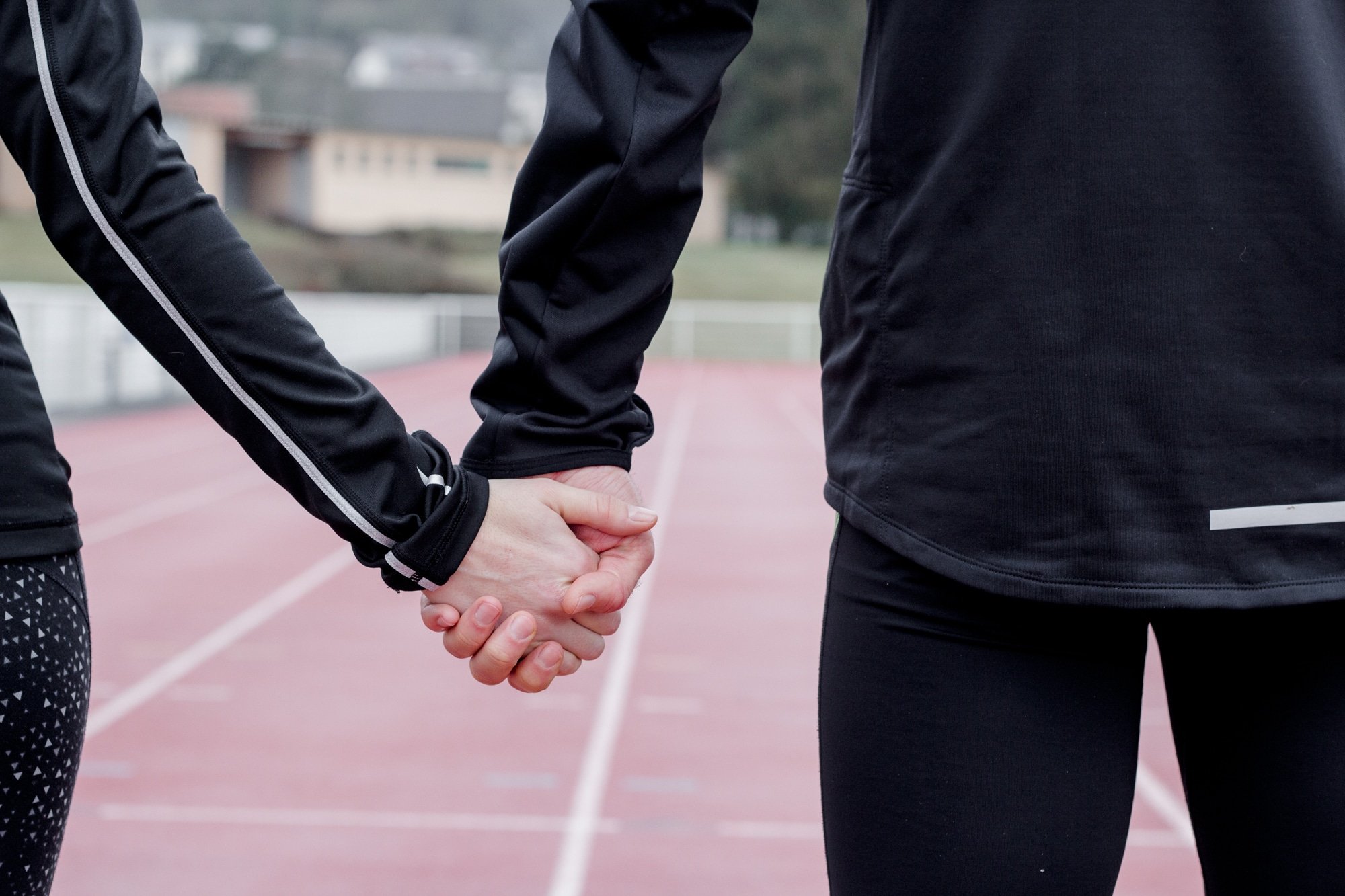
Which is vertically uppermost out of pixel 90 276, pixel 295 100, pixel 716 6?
pixel 716 6

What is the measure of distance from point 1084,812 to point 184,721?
3.69 metres

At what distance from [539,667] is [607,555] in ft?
0.40

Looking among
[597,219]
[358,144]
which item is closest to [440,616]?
[597,219]

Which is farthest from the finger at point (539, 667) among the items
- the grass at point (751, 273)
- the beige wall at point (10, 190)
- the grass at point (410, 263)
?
the beige wall at point (10, 190)

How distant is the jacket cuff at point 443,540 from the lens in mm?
1217

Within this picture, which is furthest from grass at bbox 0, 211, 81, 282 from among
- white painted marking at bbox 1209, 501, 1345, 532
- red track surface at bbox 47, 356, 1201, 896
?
white painted marking at bbox 1209, 501, 1345, 532

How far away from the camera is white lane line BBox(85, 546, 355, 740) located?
4.28 m

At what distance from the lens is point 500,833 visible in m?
3.39

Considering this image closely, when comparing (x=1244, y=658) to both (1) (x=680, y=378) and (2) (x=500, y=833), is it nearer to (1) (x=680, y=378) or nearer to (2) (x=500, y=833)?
(2) (x=500, y=833)

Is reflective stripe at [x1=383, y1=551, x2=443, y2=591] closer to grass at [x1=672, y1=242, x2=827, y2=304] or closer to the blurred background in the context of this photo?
the blurred background

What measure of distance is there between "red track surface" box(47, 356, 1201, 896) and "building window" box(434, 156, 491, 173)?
112 ft

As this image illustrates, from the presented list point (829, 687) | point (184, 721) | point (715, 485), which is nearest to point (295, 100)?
point (715, 485)

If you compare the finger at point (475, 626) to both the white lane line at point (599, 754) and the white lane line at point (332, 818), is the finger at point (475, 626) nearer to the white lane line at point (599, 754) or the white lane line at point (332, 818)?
the white lane line at point (599, 754)

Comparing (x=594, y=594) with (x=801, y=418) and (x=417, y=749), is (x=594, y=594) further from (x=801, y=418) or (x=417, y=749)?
(x=801, y=418)
